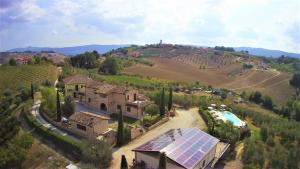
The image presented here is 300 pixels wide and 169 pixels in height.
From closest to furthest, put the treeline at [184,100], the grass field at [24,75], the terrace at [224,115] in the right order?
the terrace at [224,115]
the treeline at [184,100]
the grass field at [24,75]

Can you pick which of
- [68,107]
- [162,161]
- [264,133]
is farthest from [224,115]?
[162,161]

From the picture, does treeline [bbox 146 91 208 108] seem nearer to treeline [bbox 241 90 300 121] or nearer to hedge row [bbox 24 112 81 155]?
hedge row [bbox 24 112 81 155]

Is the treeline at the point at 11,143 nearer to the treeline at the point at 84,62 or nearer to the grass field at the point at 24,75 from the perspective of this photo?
the grass field at the point at 24,75

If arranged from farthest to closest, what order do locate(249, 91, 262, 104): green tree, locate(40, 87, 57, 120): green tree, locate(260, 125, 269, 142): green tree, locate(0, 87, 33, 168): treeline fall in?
locate(249, 91, 262, 104): green tree → locate(40, 87, 57, 120): green tree → locate(260, 125, 269, 142): green tree → locate(0, 87, 33, 168): treeline

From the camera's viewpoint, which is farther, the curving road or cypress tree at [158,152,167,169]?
the curving road

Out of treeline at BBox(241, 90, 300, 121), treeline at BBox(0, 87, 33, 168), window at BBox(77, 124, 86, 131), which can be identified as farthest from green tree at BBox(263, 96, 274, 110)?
treeline at BBox(0, 87, 33, 168)

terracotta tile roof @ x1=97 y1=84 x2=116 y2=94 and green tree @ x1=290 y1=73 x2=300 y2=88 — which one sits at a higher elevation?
terracotta tile roof @ x1=97 y1=84 x2=116 y2=94

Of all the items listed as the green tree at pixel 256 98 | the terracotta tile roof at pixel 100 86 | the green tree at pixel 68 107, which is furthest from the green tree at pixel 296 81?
the green tree at pixel 68 107
